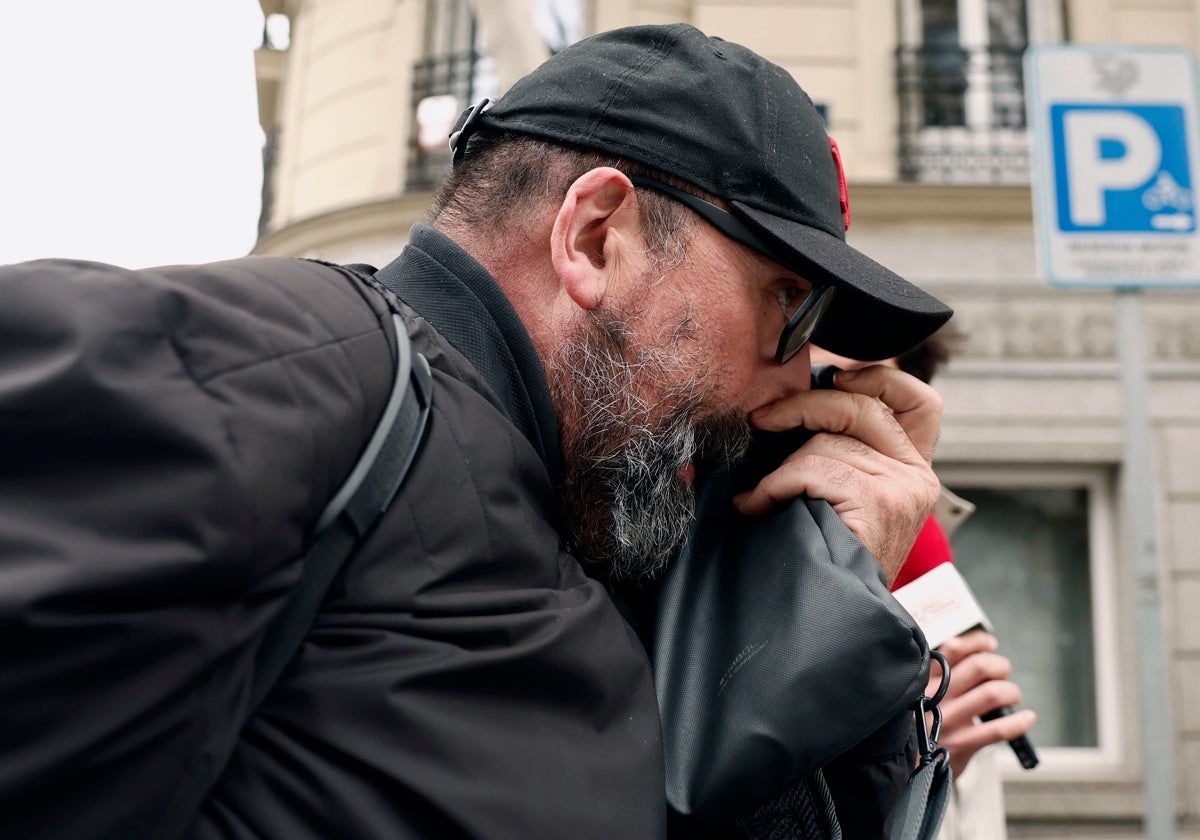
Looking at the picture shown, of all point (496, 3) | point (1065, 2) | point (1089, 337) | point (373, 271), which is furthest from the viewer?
point (1065, 2)

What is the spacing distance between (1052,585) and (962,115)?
301 centimetres

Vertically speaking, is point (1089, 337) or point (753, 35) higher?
point (753, 35)

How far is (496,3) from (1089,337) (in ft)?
14.6

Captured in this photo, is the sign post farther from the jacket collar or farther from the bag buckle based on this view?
the jacket collar

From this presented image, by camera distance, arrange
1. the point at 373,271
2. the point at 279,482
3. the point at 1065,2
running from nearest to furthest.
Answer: the point at 279,482 → the point at 373,271 → the point at 1065,2

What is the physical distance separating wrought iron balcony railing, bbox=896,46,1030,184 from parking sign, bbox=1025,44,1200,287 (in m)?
3.79

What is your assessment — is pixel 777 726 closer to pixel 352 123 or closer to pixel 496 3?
pixel 496 3

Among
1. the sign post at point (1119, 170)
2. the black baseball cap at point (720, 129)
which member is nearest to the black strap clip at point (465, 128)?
the black baseball cap at point (720, 129)

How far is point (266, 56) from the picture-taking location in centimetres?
1019

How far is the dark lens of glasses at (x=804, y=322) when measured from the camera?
4.56 ft

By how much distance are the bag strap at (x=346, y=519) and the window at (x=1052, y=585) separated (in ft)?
20.3

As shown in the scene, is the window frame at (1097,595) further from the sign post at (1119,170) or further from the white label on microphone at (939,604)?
the white label on microphone at (939,604)

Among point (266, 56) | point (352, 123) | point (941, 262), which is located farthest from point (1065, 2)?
point (266, 56)

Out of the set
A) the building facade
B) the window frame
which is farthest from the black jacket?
the window frame
